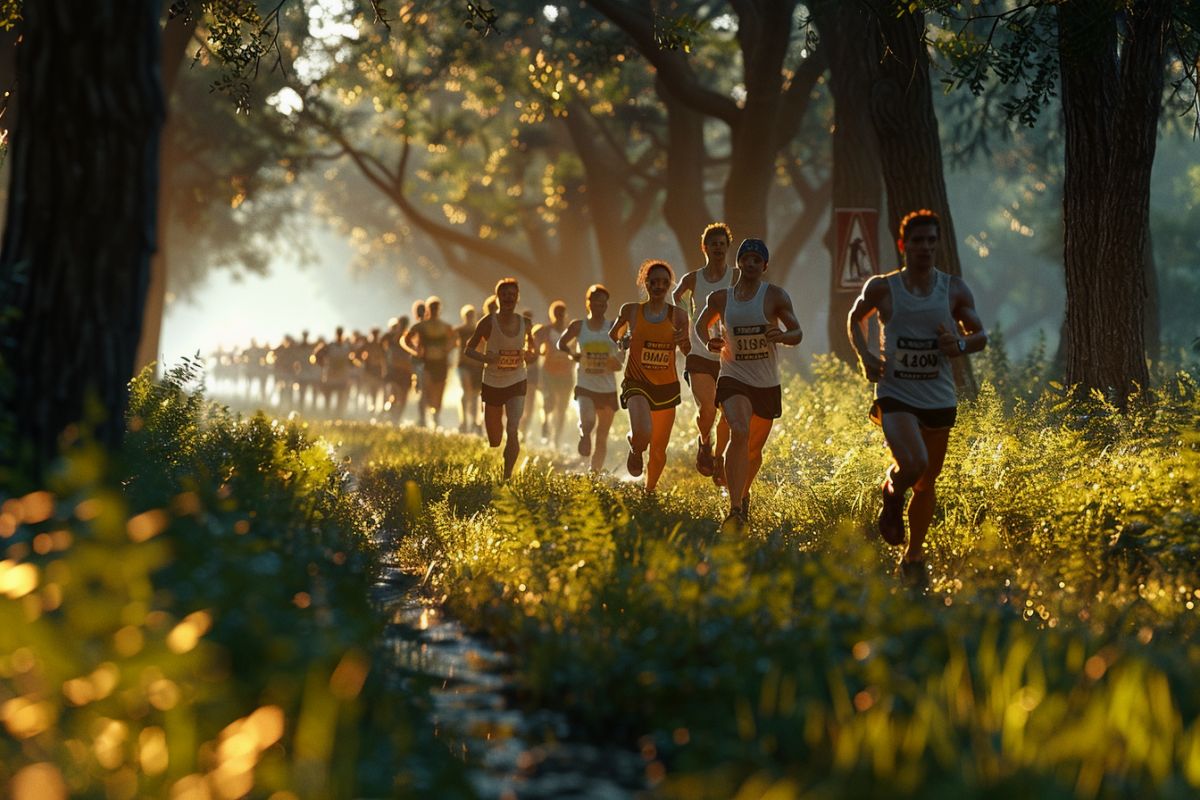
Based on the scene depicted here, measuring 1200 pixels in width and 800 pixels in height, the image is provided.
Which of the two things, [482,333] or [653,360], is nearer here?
[653,360]

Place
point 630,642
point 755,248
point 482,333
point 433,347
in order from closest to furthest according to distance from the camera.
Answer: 1. point 630,642
2. point 755,248
3. point 482,333
4. point 433,347

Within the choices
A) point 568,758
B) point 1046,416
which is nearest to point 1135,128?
point 1046,416

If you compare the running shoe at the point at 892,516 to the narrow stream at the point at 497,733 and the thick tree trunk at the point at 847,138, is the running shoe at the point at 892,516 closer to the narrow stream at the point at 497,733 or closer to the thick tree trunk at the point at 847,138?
the narrow stream at the point at 497,733

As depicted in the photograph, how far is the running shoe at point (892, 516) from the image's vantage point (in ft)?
31.1

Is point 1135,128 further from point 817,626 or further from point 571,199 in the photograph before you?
point 571,199

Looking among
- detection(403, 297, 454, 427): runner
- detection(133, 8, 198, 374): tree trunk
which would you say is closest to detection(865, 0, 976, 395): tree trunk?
detection(403, 297, 454, 427): runner

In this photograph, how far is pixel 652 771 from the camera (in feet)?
16.5

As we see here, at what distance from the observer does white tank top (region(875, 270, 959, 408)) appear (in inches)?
363

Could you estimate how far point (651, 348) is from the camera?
43.4 feet

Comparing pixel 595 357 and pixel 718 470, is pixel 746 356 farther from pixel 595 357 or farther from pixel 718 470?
pixel 595 357

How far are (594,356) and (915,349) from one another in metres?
6.84

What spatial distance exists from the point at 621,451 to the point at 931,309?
54.7ft

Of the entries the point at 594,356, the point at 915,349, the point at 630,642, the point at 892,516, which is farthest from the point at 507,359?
the point at 630,642

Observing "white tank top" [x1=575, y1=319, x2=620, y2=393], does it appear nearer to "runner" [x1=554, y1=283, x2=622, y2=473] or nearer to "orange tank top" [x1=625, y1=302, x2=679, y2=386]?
"runner" [x1=554, y1=283, x2=622, y2=473]
